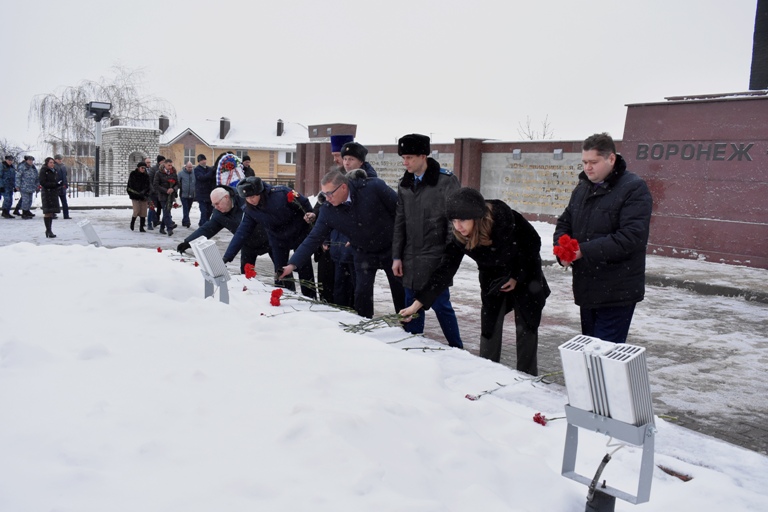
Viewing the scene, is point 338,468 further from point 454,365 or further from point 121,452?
point 454,365

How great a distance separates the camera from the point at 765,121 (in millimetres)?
12117

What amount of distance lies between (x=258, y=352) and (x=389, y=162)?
67.1 ft

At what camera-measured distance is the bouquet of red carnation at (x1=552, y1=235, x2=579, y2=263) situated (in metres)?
4.16

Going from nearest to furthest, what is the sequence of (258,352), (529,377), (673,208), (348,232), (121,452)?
(121,452), (258,352), (529,377), (348,232), (673,208)

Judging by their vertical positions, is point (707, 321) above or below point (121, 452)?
below

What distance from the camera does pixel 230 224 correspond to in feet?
25.1

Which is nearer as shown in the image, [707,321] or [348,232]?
[348,232]

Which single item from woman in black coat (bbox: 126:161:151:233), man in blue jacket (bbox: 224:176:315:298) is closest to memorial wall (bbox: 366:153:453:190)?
woman in black coat (bbox: 126:161:151:233)

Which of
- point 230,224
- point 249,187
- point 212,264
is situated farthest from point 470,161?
point 212,264

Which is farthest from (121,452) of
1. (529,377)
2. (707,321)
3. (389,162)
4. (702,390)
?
(389,162)

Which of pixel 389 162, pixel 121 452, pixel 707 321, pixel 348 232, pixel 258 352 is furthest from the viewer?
pixel 389 162

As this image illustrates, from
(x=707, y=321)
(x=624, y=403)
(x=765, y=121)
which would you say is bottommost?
(x=707, y=321)

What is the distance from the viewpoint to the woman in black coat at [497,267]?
433 centimetres

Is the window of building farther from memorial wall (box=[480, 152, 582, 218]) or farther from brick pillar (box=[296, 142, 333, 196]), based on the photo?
memorial wall (box=[480, 152, 582, 218])
